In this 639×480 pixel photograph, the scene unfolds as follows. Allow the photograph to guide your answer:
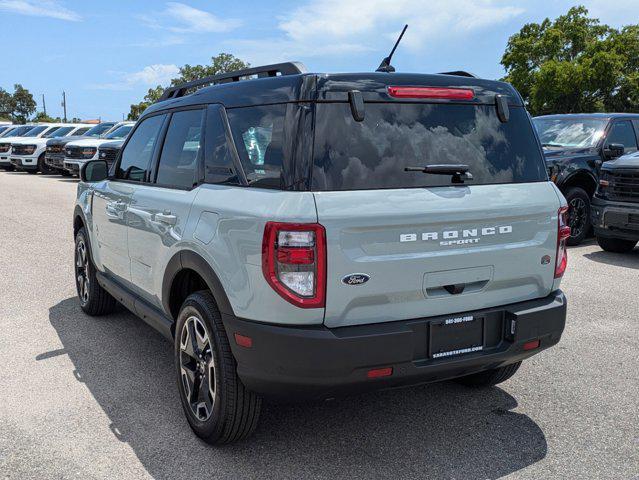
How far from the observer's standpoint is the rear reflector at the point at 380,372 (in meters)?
2.89

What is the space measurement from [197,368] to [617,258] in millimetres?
6953

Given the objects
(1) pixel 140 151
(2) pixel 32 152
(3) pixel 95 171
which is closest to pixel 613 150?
(1) pixel 140 151

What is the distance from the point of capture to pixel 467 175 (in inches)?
125

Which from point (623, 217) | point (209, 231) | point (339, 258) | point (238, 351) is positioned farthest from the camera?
point (623, 217)

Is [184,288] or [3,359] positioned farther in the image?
[3,359]

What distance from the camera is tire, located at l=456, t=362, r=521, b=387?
402 cm

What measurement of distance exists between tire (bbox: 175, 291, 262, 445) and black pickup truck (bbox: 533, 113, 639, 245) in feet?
22.6

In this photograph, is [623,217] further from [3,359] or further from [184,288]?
[3,359]

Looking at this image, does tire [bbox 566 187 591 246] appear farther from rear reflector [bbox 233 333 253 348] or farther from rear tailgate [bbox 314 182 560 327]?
rear reflector [bbox 233 333 253 348]

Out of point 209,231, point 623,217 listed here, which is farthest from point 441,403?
point 623,217

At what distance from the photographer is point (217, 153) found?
347 cm

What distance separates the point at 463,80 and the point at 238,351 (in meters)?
1.82

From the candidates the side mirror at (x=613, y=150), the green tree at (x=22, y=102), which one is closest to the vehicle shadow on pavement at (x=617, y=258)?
the side mirror at (x=613, y=150)

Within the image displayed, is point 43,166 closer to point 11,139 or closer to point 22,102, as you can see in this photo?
point 11,139
